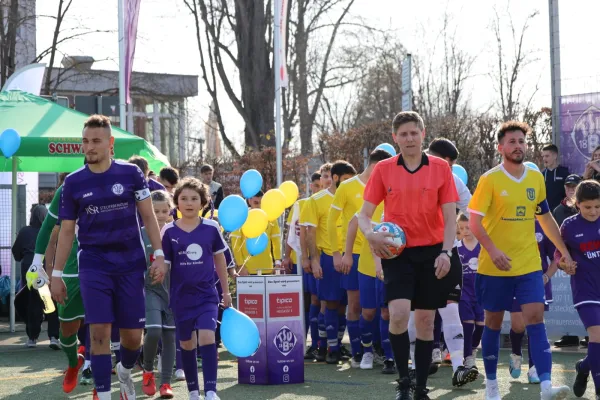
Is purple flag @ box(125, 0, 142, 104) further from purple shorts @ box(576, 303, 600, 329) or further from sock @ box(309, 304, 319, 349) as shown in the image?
purple shorts @ box(576, 303, 600, 329)

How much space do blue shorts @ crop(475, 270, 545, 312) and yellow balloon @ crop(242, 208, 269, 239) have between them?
142 inches

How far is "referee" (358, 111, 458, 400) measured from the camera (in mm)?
7055

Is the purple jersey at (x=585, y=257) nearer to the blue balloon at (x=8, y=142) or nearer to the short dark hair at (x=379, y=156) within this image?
the short dark hair at (x=379, y=156)

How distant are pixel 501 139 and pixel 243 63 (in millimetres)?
22106

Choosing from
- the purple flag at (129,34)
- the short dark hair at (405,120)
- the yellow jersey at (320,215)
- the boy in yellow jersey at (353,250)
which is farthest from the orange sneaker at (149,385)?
the purple flag at (129,34)

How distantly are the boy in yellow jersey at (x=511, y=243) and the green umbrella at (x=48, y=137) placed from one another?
674 centimetres

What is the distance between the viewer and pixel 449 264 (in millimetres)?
6957

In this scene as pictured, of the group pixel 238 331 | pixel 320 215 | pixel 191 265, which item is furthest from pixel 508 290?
pixel 320 215

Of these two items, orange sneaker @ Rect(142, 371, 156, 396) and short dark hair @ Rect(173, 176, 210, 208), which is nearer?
short dark hair @ Rect(173, 176, 210, 208)

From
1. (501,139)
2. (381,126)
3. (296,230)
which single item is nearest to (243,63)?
(381,126)

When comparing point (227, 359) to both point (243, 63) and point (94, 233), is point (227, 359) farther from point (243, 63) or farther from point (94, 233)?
point (243, 63)

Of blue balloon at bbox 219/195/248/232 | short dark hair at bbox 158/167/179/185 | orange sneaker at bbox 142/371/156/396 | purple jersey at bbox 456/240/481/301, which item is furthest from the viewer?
short dark hair at bbox 158/167/179/185

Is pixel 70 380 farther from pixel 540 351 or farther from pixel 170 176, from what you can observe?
pixel 540 351

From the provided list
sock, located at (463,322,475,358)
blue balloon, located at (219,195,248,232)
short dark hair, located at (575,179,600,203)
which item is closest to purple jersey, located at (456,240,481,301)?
sock, located at (463,322,475,358)
